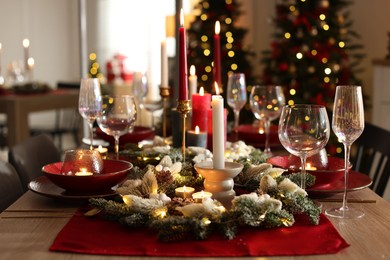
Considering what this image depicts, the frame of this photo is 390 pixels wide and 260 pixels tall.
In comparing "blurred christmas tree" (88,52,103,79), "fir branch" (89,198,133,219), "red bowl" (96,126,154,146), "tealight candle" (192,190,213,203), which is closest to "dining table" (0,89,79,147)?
"blurred christmas tree" (88,52,103,79)

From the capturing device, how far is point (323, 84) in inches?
193

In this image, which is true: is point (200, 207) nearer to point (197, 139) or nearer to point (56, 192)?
point (56, 192)

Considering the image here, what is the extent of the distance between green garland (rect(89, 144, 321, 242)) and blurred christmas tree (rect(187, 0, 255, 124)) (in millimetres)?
4016

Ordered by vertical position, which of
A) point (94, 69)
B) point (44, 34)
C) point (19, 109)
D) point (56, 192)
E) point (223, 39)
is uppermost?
point (44, 34)

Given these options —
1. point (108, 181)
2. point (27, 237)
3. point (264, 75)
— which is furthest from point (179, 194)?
point (264, 75)

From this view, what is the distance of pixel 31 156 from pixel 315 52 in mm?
3069

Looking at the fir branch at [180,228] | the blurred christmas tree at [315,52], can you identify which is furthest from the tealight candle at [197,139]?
the blurred christmas tree at [315,52]

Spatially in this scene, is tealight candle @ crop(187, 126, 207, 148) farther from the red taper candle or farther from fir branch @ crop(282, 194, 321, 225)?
fir branch @ crop(282, 194, 321, 225)

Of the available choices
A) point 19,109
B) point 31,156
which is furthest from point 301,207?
point 19,109

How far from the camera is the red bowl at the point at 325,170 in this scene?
5.30 feet

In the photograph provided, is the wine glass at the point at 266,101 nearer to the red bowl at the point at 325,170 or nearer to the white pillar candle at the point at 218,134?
the red bowl at the point at 325,170

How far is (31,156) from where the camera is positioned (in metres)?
2.33

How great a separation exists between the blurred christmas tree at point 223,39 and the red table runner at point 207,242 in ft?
14.1

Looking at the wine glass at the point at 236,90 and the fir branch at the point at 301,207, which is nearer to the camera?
the fir branch at the point at 301,207
